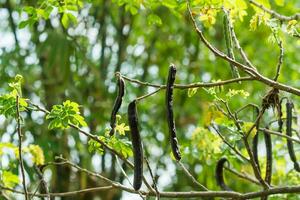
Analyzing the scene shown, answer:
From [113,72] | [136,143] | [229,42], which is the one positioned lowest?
[136,143]

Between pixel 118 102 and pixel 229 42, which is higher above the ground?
pixel 229 42

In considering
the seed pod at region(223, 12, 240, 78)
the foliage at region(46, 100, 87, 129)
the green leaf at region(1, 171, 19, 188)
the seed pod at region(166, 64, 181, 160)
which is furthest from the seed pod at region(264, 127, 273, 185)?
the green leaf at region(1, 171, 19, 188)

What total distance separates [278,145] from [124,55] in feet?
6.62

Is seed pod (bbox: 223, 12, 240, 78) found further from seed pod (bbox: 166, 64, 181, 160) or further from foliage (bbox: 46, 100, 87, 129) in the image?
foliage (bbox: 46, 100, 87, 129)

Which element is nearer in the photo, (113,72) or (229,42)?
(229,42)

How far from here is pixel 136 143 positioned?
2279mm

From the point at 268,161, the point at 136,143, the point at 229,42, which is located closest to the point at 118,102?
the point at 136,143

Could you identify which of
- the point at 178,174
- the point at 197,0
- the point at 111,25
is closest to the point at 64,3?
the point at 197,0

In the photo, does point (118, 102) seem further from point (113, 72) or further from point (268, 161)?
point (113, 72)

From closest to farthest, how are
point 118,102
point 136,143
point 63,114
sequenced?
point 136,143 → point 118,102 → point 63,114

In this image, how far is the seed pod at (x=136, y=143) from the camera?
2252 millimetres

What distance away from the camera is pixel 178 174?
222 inches

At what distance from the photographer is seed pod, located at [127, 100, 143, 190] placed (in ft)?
7.39

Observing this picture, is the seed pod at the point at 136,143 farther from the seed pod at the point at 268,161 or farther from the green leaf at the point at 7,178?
the green leaf at the point at 7,178
